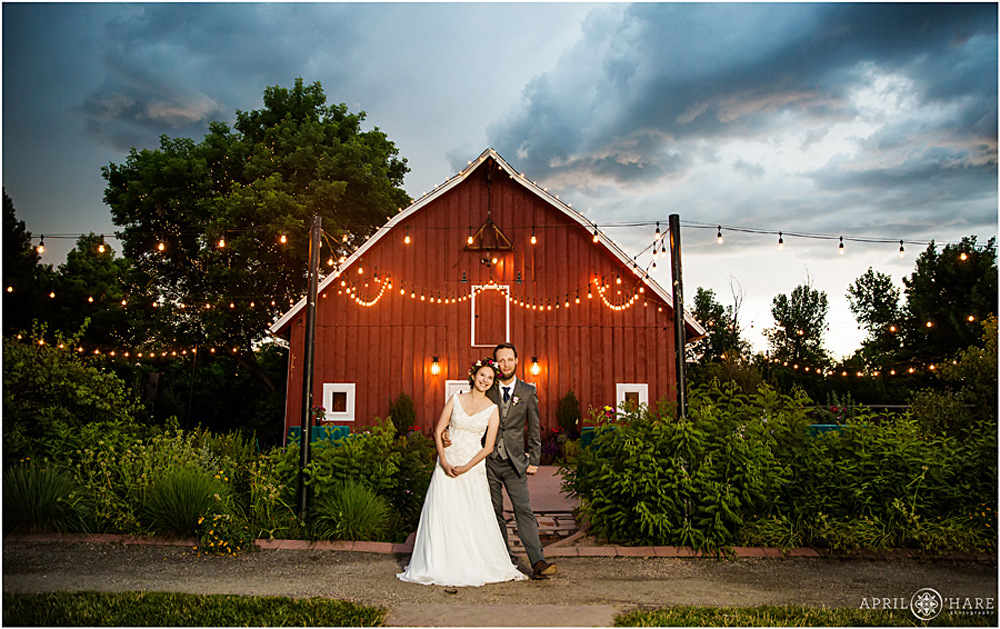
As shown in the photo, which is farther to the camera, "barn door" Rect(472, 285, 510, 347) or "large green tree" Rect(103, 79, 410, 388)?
"large green tree" Rect(103, 79, 410, 388)

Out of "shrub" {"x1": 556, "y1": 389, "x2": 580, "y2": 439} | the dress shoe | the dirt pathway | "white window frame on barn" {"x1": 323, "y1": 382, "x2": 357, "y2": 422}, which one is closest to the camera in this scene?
the dirt pathway

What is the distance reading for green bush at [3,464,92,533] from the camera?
6098 mm

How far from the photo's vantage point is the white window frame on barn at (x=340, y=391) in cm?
1416

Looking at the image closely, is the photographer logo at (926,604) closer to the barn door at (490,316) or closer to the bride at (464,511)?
the bride at (464,511)

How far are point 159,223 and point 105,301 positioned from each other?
480 centimetres

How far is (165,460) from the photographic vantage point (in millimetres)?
6809

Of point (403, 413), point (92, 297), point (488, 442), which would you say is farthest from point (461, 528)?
point (92, 297)

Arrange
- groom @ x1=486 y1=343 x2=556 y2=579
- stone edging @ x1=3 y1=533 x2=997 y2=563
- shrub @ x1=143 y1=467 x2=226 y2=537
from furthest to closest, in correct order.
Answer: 1. shrub @ x1=143 y1=467 x2=226 y2=537
2. stone edging @ x1=3 y1=533 x2=997 y2=563
3. groom @ x1=486 y1=343 x2=556 y2=579

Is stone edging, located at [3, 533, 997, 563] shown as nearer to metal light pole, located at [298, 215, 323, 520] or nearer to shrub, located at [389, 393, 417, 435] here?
metal light pole, located at [298, 215, 323, 520]

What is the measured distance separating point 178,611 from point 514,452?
2706mm

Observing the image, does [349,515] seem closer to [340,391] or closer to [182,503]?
[182,503]

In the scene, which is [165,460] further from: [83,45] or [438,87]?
[438,87]

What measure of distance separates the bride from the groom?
113 millimetres

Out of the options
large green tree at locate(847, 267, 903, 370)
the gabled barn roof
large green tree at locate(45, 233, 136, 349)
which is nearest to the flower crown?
the gabled barn roof
